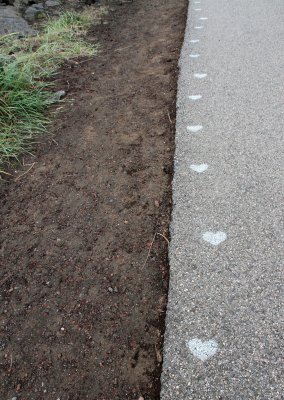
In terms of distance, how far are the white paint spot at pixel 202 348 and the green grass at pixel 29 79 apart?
76.0 inches

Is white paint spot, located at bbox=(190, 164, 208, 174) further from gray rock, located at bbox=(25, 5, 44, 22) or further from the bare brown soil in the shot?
gray rock, located at bbox=(25, 5, 44, 22)

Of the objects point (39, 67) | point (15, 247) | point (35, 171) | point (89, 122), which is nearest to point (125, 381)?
point (15, 247)

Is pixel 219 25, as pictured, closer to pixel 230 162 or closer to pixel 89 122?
pixel 89 122

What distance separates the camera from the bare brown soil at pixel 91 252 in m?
1.37

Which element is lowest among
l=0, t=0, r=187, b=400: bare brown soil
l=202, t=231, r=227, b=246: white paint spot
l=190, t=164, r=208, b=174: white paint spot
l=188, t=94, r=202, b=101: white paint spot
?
l=0, t=0, r=187, b=400: bare brown soil

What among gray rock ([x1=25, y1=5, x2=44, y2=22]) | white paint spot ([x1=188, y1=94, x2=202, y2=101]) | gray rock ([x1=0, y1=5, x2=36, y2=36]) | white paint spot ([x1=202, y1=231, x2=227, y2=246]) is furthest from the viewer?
gray rock ([x1=25, y1=5, x2=44, y2=22])

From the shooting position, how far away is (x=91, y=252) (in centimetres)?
183

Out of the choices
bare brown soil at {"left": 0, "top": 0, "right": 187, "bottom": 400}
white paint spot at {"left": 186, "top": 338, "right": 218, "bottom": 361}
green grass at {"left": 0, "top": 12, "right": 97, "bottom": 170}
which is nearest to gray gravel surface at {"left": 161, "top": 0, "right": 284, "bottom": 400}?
white paint spot at {"left": 186, "top": 338, "right": 218, "bottom": 361}

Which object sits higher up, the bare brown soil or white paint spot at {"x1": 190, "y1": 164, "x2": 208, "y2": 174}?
white paint spot at {"x1": 190, "y1": 164, "x2": 208, "y2": 174}

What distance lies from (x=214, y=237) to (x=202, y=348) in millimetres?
589

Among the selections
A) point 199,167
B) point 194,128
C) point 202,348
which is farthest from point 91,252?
point 194,128

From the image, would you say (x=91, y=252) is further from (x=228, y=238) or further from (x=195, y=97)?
(x=195, y=97)

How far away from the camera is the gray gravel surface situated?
124cm

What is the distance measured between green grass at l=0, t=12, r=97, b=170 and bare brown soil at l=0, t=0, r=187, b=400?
217mm
